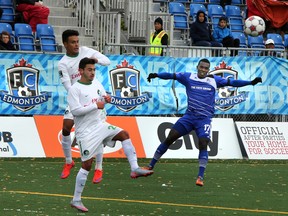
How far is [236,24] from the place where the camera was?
30.5m

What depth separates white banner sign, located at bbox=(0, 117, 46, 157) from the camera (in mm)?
21781

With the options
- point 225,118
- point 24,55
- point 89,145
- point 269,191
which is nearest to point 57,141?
point 24,55

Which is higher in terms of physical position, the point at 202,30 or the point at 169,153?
the point at 202,30

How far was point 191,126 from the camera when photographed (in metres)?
18.7

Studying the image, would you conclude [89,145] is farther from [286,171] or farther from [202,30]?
[202,30]

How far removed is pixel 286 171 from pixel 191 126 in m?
3.06

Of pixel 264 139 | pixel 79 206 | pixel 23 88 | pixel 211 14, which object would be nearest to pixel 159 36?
pixel 211 14

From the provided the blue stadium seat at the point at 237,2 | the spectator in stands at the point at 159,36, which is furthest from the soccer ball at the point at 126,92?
the blue stadium seat at the point at 237,2

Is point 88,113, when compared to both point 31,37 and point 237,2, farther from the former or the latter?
point 237,2

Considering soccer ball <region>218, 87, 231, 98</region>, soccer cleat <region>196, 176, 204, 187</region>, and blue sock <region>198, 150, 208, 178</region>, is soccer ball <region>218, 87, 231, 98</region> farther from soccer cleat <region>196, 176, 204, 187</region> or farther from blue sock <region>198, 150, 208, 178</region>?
soccer cleat <region>196, 176, 204, 187</region>

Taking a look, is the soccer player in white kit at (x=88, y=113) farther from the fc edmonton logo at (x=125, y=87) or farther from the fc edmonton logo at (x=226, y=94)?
the fc edmonton logo at (x=226, y=94)

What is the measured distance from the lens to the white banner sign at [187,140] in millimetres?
22812

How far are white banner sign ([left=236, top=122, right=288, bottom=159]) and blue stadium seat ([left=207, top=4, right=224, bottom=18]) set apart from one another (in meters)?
6.96

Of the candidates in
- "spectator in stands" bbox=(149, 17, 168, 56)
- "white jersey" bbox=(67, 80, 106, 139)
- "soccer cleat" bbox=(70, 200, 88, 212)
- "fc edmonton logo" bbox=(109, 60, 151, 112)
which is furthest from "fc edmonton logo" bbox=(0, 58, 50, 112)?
"soccer cleat" bbox=(70, 200, 88, 212)
